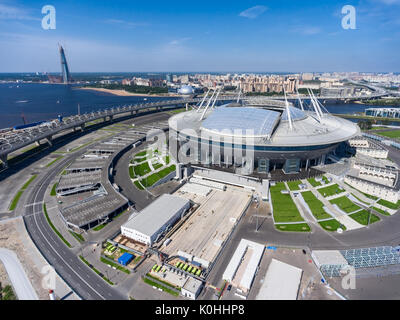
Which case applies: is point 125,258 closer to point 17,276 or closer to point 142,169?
point 17,276

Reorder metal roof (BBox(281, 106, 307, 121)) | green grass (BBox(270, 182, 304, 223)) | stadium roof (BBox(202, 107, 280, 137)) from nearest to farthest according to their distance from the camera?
green grass (BBox(270, 182, 304, 223))
stadium roof (BBox(202, 107, 280, 137))
metal roof (BBox(281, 106, 307, 121))

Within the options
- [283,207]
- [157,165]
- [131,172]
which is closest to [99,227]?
[131,172]

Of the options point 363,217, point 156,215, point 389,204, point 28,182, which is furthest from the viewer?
point 28,182

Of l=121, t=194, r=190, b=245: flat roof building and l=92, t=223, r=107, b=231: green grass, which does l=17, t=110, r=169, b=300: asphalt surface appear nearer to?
l=92, t=223, r=107, b=231: green grass

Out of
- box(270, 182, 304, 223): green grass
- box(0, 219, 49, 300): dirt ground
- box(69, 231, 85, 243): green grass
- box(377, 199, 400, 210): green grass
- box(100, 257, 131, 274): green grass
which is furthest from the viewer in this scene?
box(377, 199, 400, 210): green grass

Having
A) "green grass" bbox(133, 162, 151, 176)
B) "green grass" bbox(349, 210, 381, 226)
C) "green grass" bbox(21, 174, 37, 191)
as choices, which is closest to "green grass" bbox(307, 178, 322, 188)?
"green grass" bbox(349, 210, 381, 226)

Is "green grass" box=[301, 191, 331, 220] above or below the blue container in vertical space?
above

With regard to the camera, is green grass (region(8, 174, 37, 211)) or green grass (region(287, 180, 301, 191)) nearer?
green grass (region(8, 174, 37, 211))

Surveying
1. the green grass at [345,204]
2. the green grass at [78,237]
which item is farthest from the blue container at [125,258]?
the green grass at [345,204]


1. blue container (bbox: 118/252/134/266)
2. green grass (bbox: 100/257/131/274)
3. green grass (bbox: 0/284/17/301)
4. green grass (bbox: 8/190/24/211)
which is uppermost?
green grass (bbox: 8/190/24/211)
